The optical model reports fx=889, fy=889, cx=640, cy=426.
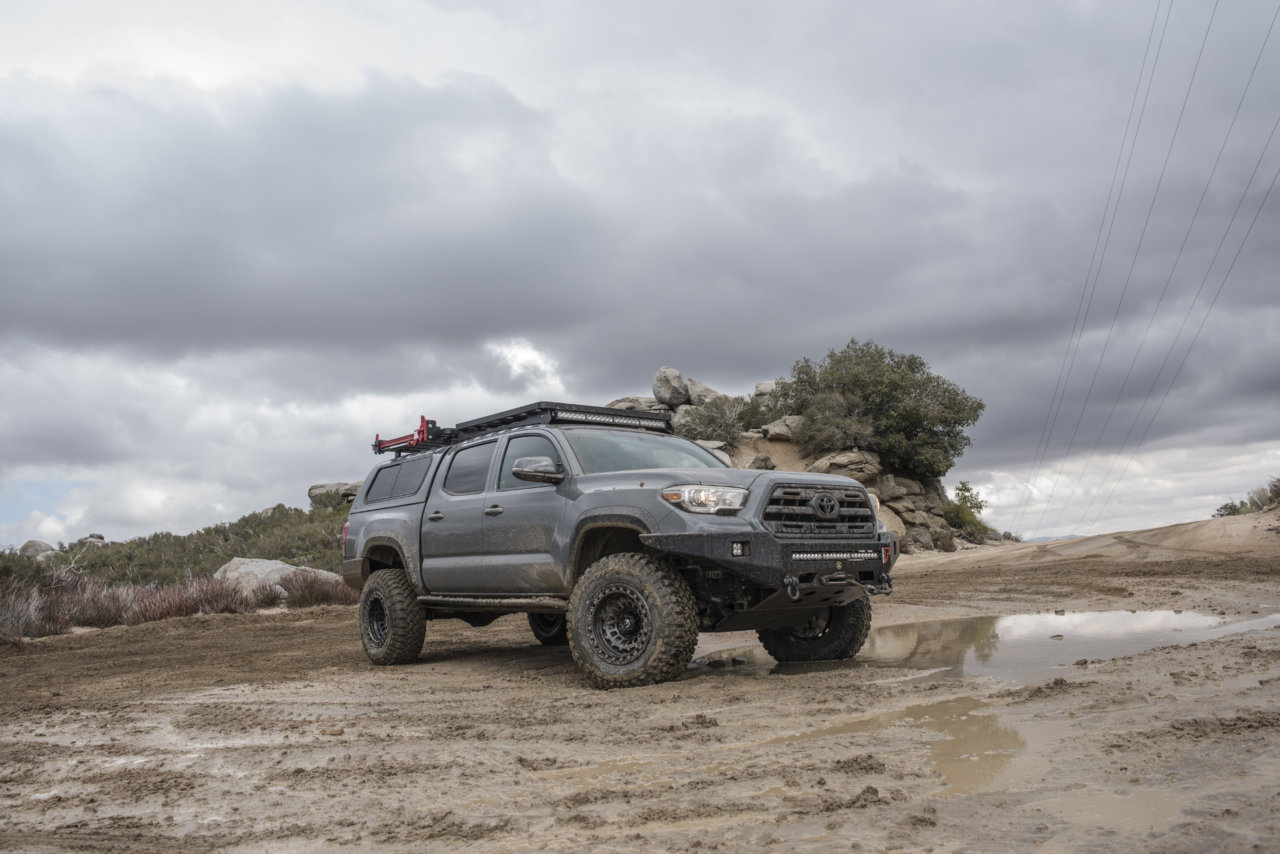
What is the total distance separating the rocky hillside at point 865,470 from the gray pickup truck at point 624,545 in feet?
72.5

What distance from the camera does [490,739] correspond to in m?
4.63

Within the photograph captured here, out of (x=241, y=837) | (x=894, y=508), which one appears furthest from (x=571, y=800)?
(x=894, y=508)

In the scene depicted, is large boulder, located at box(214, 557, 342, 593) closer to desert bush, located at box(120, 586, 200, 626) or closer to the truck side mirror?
desert bush, located at box(120, 586, 200, 626)

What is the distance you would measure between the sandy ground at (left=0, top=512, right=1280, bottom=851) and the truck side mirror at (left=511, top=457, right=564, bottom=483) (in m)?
1.56

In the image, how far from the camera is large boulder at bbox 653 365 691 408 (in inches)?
1679

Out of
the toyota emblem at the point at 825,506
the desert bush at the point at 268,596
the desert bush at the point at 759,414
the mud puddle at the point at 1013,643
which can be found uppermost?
the desert bush at the point at 759,414

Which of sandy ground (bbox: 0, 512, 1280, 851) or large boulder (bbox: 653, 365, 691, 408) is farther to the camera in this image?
large boulder (bbox: 653, 365, 691, 408)

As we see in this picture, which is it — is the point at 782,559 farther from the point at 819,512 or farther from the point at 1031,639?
the point at 1031,639

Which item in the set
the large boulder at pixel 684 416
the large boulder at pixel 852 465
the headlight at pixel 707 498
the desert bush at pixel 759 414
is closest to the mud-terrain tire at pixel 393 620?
the headlight at pixel 707 498

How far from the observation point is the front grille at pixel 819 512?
6.09 meters

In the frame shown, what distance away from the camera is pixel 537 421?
7.79 metres

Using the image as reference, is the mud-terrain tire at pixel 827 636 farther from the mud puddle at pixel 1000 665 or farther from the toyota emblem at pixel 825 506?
the toyota emblem at pixel 825 506

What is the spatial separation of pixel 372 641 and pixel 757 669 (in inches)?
163

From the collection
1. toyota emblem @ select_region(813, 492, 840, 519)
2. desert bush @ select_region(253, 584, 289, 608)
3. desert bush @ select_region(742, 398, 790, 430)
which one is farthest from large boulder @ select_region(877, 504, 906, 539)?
toyota emblem @ select_region(813, 492, 840, 519)
